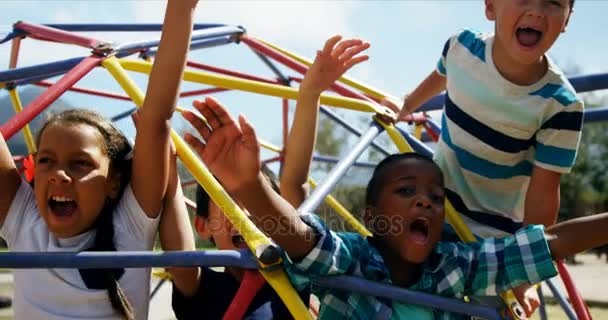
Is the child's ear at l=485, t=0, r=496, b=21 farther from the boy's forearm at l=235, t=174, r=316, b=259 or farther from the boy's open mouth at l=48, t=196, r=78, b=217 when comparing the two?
the boy's open mouth at l=48, t=196, r=78, b=217

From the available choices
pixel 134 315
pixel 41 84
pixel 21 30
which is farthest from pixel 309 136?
pixel 41 84

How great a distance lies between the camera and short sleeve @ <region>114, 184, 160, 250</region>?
154 cm

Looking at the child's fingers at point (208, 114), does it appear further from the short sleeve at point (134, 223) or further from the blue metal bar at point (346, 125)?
the blue metal bar at point (346, 125)

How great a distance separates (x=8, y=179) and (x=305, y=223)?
65 centimetres

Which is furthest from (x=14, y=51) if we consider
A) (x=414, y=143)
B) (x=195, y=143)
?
(x=195, y=143)

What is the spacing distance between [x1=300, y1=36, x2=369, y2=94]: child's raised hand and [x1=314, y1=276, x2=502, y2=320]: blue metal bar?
1.94 feet

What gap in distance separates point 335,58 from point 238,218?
507mm

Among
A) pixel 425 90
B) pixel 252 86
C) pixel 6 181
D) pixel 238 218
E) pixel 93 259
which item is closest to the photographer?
pixel 93 259

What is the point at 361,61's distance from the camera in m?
1.76

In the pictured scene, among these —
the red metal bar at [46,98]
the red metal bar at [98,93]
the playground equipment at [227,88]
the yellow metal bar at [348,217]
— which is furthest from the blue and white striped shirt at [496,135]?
the red metal bar at [98,93]

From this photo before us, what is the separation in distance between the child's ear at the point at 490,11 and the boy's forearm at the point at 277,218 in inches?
33.4

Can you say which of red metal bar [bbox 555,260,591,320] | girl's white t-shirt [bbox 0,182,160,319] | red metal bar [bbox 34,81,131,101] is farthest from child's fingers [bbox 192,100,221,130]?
red metal bar [bbox 34,81,131,101]

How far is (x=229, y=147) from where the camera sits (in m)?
1.30

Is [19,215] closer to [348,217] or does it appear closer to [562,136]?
[562,136]
